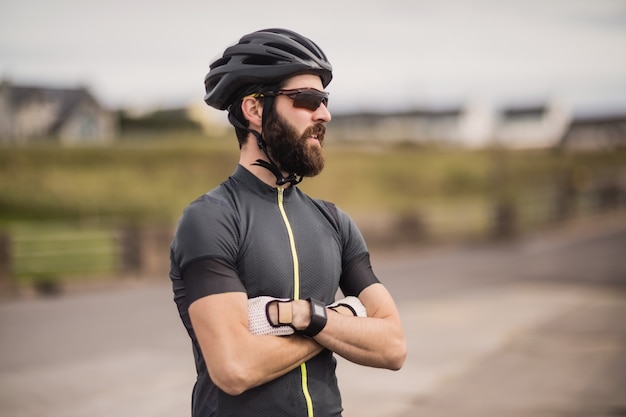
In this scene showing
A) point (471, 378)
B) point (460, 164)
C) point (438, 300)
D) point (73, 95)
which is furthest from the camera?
point (73, 95)

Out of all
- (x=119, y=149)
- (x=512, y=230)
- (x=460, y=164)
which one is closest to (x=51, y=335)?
(x=512, y=230)

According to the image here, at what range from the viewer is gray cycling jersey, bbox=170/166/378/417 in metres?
2.05

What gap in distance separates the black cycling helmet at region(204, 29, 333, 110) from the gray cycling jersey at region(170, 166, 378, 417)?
24 cm

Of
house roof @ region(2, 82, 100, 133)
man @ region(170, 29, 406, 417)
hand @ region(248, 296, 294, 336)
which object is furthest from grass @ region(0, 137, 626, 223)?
hand @ region(248, 296, 294, 336)

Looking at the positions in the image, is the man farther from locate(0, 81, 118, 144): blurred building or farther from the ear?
locate(0, 81, 118, 144): blurred building

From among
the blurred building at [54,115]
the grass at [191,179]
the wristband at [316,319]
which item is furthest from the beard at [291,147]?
the blurred building at [54,115]

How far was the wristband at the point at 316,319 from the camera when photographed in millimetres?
2129

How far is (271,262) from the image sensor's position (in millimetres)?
2129

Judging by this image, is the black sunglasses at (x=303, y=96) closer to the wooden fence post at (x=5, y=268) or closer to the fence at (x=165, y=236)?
the fence at (x=165, y=236)

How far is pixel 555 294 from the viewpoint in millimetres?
13094

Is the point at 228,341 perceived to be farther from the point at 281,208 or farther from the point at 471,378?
the point at 471,378

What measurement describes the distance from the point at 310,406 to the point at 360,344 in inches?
9.6

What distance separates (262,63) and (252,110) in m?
0.15

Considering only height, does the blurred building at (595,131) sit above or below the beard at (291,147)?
above
